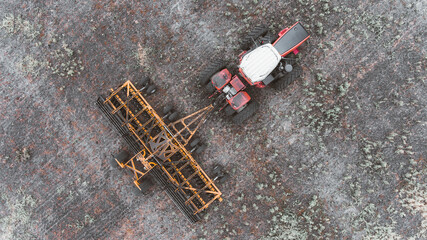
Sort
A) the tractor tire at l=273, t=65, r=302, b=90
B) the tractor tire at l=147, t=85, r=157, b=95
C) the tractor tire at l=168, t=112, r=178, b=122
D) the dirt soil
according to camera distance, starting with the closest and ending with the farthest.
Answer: the tractor tire at l=273, t=65, r=302, b=90
the dirt soil
the tractor tire at l=168, t=112, r=178, b=122
the tractor tire at l=147, t=85, r=157, b=95

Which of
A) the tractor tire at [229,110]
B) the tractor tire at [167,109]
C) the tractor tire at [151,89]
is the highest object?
the tractor tire at [151,89]

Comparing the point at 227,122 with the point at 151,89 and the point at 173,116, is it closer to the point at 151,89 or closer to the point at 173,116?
the point at 173,116

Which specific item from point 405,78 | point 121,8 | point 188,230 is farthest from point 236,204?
point 121,8

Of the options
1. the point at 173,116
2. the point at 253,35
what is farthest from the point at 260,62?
the point at 173,116

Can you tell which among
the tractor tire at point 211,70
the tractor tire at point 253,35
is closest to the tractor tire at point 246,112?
the tractor tire at point 211,70

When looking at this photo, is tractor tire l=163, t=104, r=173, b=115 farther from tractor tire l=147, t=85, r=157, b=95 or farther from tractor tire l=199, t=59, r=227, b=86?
tractor tire l=199, t=59, r=227, b=86

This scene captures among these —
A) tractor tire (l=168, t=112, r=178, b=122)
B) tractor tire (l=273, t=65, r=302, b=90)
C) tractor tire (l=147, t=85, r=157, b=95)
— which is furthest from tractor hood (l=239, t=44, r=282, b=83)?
tractor tire (l=147, t=85, r=157, b=95)

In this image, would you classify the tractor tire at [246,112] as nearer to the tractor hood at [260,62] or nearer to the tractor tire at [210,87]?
the tractor hood at [260,62]

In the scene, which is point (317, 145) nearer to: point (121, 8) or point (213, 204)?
point (213, 204)
